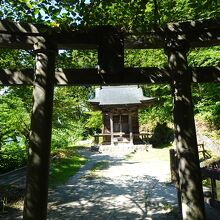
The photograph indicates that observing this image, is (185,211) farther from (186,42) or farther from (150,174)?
(150,174)

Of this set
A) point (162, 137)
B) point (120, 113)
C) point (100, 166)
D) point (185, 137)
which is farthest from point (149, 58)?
point (185, 137)

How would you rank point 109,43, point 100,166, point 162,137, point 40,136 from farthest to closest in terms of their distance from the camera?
point 162,137 → point 100,166 → point 109,43 → point 40,136

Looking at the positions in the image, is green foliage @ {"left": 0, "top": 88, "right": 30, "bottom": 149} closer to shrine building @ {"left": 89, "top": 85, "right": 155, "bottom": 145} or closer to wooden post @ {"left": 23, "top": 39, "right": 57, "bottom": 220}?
wooden post @ {"left": 23, "top": 39, "right": 57, "bottom": 220}

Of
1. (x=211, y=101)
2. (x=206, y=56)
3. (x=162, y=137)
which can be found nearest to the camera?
(x=206, y=56)

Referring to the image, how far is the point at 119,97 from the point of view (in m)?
27.9

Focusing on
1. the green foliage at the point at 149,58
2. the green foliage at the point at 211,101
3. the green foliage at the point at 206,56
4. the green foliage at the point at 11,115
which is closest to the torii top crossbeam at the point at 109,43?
the green foliage at the point at 11,115

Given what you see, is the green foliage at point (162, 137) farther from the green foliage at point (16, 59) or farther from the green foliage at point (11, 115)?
the green foliage at point (16, 59)

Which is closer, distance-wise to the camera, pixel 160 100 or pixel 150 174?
pixel 150 174

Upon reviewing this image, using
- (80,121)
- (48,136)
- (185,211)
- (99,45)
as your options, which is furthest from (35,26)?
(80,121)

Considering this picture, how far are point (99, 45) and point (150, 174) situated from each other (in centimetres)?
1103

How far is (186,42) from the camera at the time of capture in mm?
4016

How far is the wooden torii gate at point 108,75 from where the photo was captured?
361 cm

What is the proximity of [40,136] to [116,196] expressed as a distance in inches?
261

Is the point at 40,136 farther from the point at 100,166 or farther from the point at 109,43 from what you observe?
the point at 100,166
